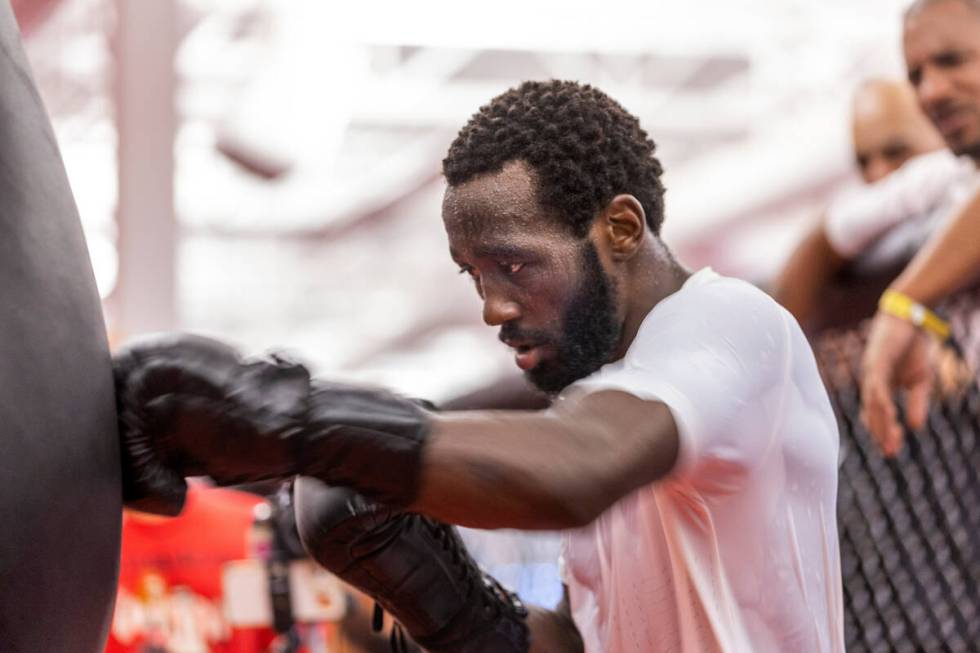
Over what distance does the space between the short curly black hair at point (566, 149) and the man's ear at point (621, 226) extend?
0.01 meters

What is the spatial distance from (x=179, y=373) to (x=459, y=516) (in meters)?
0.27

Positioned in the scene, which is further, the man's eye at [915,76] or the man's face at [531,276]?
the man's eye at [915,76]

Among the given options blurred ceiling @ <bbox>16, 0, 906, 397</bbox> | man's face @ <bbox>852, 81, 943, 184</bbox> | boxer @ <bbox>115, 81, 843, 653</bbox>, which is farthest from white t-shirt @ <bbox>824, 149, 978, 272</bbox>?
blurred ceiling @ <bbox>16, 0, 906, 397</bbox>

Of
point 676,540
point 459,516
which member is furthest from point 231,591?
point 459,516

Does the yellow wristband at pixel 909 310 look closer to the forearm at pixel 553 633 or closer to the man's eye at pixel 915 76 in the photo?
the man's eye at pixel 915 76

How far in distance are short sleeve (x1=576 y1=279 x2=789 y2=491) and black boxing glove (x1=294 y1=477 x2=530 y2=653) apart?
0.35 m

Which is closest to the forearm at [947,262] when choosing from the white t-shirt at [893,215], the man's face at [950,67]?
the white t-shirt at [893,215]

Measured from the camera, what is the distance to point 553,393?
1465mm

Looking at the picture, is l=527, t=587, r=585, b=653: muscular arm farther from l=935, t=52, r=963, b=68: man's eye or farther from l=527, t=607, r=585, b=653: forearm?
l=935, t=52, r=963, b=68: man's eye

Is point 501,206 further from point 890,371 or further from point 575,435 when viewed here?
point 890,371

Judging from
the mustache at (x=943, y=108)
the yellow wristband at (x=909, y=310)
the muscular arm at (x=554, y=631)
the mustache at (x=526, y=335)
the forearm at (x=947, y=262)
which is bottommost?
the muscular arm at (x=554, y=631)

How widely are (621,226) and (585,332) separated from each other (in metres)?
0.12

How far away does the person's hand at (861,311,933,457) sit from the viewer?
2115 mm

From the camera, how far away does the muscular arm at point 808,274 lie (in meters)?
2.34
